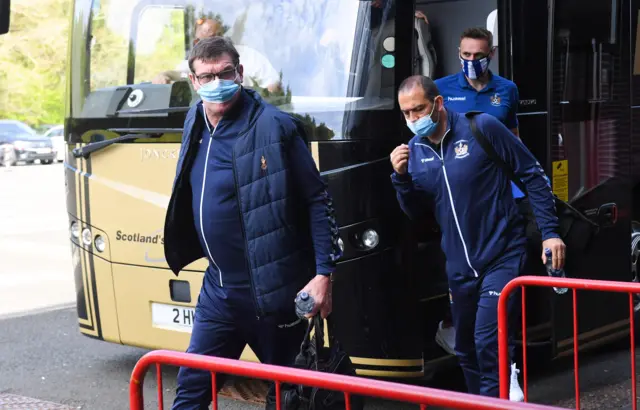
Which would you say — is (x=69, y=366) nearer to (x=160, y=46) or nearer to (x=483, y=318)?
(x=160, y=46)

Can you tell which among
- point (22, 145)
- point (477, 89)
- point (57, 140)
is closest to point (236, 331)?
point (477, 89)

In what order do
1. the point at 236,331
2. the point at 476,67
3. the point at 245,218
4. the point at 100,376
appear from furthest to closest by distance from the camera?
the point at 100,376, the point at 476,67, the point at 236,331, the point at 245,218

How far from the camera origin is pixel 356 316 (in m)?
5.70

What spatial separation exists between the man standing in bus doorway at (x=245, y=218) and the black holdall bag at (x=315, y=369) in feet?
0.40

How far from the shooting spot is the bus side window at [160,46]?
247 inches

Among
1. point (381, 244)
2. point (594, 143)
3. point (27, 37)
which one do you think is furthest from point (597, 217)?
point (27, 37)

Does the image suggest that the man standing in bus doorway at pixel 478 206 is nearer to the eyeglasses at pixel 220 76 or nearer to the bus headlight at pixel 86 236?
the eyeglasses at pixel 220 76

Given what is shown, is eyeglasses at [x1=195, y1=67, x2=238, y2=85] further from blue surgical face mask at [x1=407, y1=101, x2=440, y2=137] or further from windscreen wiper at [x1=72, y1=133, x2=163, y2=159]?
windscreen wiper at [x1=72, y1=133, x2=163, y2=159]

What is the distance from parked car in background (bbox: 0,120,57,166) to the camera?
36906 millimetres

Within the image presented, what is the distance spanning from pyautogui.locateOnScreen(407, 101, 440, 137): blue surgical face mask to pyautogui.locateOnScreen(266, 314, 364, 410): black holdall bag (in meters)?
1.14

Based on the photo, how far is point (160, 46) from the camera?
6.45m

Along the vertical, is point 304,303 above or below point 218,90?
below

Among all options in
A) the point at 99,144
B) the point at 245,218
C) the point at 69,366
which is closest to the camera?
the point at 245,218

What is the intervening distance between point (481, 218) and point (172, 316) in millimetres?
2105
